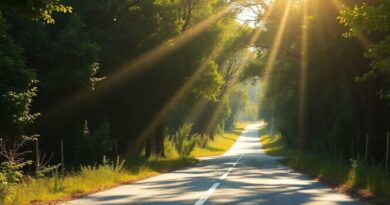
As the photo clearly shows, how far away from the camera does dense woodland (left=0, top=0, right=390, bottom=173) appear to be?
17.4 metres

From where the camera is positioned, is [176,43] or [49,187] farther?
[176,43]

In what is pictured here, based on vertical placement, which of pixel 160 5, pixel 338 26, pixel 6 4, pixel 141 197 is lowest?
pixel 141 197

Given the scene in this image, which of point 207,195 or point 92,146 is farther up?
point 92,146

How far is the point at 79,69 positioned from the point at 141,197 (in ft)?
34.6

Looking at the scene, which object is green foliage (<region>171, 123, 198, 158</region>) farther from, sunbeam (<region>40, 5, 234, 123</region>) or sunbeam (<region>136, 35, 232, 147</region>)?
sunbeam (<region>40, 5, 234, 123</region>)

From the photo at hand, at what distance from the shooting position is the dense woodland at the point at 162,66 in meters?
17.4

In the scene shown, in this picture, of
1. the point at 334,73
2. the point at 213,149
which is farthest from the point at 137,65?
the point at 213,149

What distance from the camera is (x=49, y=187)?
15211mm

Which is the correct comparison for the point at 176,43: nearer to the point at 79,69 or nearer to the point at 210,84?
the point at 210,84

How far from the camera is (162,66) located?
34375 millimetres

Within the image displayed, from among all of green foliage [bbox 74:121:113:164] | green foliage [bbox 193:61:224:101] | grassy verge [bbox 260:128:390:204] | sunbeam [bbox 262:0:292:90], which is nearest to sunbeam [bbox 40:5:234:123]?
green foliage [bbox 74:121:113:164]

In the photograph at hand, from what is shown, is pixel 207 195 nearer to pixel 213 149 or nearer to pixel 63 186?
pixel 63 186

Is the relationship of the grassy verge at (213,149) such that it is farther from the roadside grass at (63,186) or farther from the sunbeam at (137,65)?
the roadside grass at (63,186)

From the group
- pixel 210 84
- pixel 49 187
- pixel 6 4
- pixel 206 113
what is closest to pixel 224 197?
pixel 49 187
